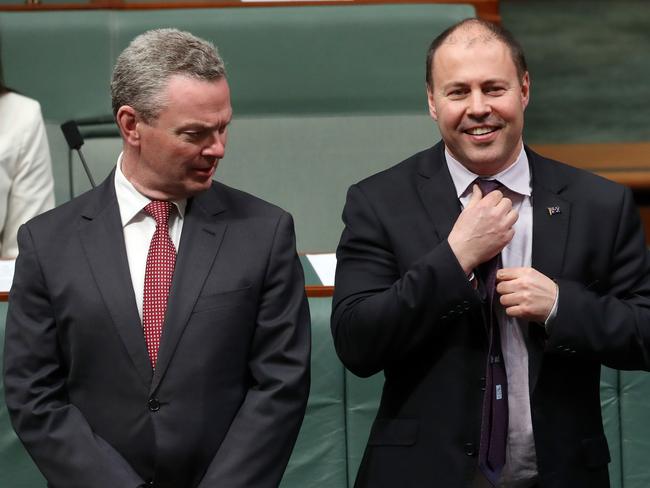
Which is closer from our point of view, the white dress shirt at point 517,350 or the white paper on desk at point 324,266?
the white dress shirt at point 517,350

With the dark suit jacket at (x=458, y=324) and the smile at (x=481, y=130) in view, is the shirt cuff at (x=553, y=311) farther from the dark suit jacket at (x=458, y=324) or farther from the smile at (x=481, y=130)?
the smile at (x=481, y=130)

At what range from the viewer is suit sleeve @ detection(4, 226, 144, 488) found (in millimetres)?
1159

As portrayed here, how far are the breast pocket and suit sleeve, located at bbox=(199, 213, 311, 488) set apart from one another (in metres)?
0.02

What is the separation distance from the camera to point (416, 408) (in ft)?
3.98

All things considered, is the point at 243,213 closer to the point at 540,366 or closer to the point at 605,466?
the point at 540,366

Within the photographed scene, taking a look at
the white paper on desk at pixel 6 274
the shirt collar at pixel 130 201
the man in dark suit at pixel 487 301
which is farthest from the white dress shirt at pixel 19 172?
the man in dark suit at pixel 487 301

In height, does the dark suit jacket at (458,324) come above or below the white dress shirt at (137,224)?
below

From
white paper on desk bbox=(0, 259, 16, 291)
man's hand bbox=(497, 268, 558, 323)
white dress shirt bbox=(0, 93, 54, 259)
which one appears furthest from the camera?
white dress shirt bbox=(0, 93, 54, 259)

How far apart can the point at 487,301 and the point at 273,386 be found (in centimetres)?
22

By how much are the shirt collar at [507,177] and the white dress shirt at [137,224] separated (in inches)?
10.7

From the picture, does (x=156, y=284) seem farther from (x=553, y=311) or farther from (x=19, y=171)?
(x=19, y=171)

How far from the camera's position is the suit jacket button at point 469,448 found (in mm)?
1194

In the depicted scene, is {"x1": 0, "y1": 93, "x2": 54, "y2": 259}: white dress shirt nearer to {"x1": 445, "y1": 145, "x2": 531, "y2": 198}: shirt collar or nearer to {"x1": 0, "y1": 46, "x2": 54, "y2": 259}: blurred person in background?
{"x1": 0, "y1": 46, "x2": 54, "y2": 259}: blurred person in background

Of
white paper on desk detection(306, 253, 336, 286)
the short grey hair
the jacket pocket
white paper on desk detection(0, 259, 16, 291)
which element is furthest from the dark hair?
white paper on desk detection(0, 259, 16, 291)
